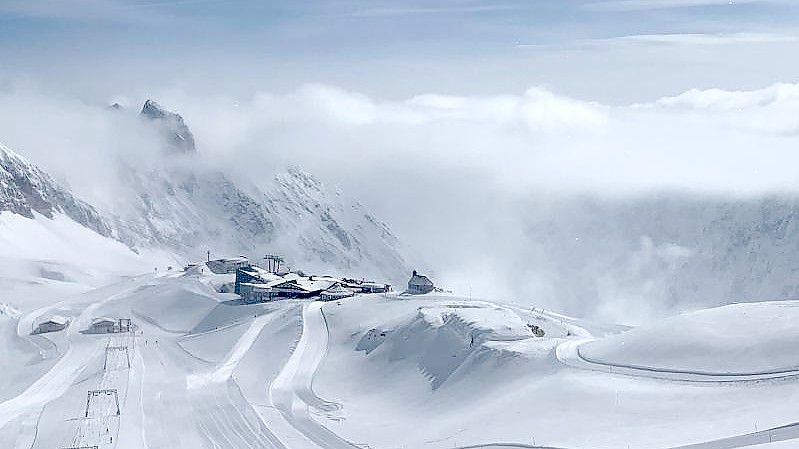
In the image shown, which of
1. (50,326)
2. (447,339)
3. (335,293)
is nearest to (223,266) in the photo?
(335,293)

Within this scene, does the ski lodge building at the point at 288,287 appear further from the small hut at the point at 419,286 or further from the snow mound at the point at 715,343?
the snow mound at the point at 715,343

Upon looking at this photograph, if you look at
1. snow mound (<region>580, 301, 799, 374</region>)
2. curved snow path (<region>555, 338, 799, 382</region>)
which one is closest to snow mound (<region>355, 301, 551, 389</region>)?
curved snow path (<region>555, 338, 799, 382</region>)

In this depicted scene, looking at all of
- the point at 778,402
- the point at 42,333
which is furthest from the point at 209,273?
the point at 778,402

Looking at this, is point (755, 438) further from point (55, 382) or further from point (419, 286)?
point (419, 286)

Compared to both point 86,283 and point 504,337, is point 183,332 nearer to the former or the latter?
point 504,337

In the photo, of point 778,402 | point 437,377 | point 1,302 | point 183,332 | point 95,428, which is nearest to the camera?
point 778,402

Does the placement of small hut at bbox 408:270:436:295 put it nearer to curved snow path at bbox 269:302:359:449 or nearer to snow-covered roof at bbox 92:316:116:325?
curved snow path at bbox 269:302:359:449

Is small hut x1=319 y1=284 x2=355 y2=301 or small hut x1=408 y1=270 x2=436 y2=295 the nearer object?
small hut x1=408 y1=270 x2=436 y2=295

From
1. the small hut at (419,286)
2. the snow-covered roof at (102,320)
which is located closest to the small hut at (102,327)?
the snow-covered roof at (102,320)
